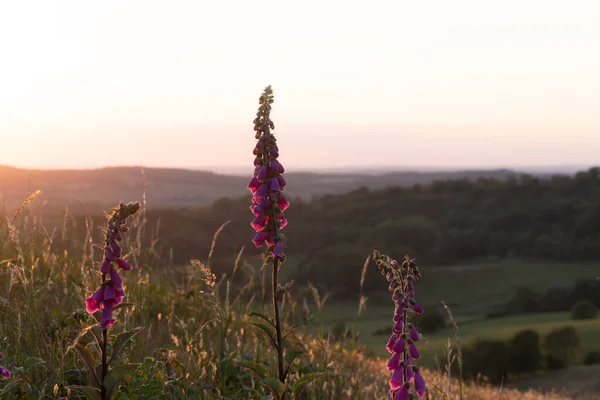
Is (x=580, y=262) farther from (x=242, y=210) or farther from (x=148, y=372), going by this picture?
(x=148, y=372)

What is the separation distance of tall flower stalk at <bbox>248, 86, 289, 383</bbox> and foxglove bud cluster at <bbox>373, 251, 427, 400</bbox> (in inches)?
23.9

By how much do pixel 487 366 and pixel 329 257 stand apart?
3247cm

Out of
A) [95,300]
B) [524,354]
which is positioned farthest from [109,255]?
[524,354]

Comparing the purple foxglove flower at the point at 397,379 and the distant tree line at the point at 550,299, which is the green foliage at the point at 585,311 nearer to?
the distant tree line at the point at 550,299

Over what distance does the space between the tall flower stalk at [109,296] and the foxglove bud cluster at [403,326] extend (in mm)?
1275

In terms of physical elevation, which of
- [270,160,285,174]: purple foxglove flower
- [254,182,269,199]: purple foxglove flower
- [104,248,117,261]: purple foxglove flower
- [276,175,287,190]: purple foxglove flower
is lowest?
[104,248,117,261]: purple foxglove flower

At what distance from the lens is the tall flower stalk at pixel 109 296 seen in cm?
289

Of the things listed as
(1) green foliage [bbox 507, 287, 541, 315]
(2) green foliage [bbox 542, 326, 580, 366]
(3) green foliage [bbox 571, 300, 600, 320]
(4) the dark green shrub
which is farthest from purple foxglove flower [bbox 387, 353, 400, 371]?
(1) green foliage [bbox 507, 287, 541, 315]

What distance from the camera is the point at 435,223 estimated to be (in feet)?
249

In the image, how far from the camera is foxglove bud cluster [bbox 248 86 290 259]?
10.5ft

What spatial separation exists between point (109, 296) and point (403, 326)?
58.1 inches

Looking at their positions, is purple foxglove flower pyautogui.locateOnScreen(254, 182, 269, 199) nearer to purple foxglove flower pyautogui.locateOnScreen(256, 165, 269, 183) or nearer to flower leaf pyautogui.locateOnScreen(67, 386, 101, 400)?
purple foxglove flower pyautogui.locateOnScreen(256, 165, 269, 183)

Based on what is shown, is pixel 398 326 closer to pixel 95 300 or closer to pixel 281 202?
pixel 281 202

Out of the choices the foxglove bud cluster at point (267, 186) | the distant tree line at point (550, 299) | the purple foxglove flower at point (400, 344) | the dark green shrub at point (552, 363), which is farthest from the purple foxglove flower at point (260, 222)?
the distant tree line at point (550, 299)
